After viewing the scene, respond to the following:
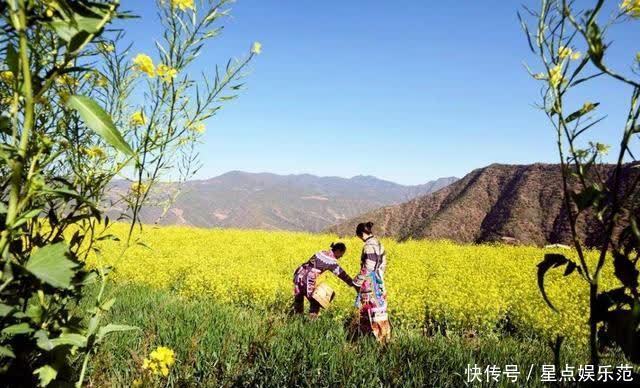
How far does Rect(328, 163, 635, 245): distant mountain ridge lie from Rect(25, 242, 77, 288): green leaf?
30.2 meters

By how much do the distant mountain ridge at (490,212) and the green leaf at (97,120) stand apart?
1187 inches

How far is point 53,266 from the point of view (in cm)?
97

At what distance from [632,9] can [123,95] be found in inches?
77.6

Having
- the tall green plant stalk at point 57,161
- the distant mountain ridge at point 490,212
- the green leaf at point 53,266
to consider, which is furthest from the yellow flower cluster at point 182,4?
the distant mountain ridge at point 490,212

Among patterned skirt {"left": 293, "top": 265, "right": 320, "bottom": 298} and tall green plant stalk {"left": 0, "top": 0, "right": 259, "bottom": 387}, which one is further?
patterned skirt {"left": 293, "top": 265, "right": 320, "bottom": 298}

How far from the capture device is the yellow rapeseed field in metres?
7.94

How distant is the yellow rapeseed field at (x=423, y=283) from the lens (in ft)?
26.1

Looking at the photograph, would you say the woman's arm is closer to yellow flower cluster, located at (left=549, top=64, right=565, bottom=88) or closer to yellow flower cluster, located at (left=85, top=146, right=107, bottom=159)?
yellow flower cluster, located at (left=85, top=146, right=107, bottom=159)

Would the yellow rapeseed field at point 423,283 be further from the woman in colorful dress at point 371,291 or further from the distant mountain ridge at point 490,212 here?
the distant mountain ridge at point 490,212

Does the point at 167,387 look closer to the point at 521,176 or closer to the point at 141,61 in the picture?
the point at 141,61

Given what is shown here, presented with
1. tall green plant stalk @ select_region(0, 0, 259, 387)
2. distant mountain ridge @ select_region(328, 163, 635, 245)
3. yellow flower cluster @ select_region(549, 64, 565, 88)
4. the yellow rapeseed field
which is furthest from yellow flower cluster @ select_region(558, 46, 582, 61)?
distant mountain ridge @ select_region(328, 163, 635, 245)

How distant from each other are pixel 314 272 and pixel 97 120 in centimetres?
595

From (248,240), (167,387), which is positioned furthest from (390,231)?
(167,387)

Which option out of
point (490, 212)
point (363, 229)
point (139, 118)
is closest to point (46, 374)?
point (139, 118)
